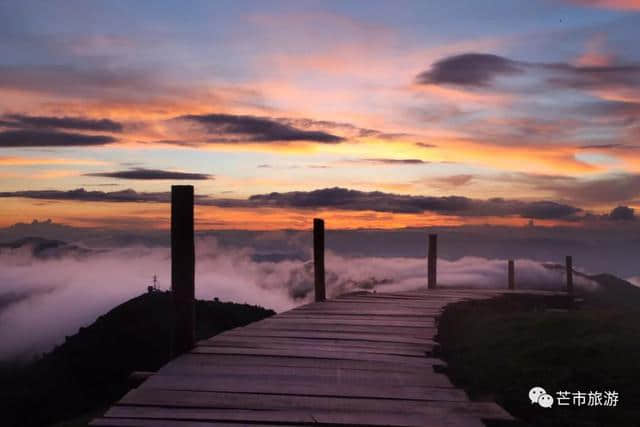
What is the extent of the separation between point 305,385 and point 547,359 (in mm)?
6439

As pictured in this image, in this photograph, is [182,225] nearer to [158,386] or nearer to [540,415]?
[158,386]

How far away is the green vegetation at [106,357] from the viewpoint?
8981 centimetres

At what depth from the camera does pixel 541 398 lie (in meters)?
9.69

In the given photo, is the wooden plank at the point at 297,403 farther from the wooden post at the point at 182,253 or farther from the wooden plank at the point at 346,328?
the wooden plank at the point at 346,328

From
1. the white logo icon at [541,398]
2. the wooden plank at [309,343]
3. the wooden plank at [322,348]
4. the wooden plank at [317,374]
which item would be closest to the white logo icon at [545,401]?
the white logo icon at [541,398]

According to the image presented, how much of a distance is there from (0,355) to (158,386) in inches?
7648

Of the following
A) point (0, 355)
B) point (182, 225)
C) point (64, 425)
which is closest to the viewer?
point (182, 225)

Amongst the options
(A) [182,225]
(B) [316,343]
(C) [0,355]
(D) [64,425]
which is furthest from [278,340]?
(C) [0,355]

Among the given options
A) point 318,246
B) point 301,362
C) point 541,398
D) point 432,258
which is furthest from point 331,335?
point 432,258

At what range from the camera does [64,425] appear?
83.6 metres

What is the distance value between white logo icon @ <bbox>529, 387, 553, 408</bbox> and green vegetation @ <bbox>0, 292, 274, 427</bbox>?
74.9 meters

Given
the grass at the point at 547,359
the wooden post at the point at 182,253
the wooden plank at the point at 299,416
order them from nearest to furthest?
the wooden plank at the point at 299,416, the wooden post at the point at 182,253, the grass at the point at 547,359

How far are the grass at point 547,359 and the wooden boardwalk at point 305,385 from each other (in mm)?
1656

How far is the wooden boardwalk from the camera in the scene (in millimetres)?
5891
